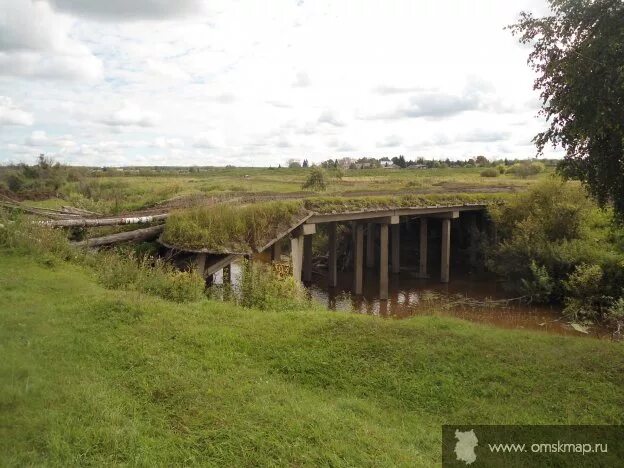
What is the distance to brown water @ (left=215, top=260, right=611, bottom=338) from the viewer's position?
50.6 feet

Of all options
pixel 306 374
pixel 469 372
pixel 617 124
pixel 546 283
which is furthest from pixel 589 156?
pixel 546 283

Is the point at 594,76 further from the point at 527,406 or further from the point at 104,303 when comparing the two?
the point at 104,303

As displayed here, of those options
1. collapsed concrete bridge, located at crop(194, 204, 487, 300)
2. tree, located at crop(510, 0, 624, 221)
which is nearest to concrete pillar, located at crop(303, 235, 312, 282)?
collapsed concrete bridge, located at crop(194, 204, 487, 300)

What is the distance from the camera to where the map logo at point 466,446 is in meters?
5.02

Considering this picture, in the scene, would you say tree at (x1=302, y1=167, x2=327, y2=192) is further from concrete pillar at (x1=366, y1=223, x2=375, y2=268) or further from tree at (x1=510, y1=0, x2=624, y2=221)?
tree at (x1=510, y1=0, x2=624, y2=221)

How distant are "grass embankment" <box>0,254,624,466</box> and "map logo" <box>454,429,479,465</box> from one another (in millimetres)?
242

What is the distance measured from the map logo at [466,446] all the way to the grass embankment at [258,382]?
242 mm

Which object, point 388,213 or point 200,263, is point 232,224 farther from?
point 388,213

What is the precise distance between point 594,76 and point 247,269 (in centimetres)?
795

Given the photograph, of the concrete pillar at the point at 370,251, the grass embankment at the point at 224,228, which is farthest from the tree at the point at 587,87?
the concrete pillar at the point at 370,251

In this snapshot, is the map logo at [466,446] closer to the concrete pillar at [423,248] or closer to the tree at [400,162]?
the concrete pillar at [423,248]

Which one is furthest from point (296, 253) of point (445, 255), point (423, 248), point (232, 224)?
point (423, 248)

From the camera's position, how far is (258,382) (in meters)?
6.30

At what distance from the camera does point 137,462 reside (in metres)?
4.32
